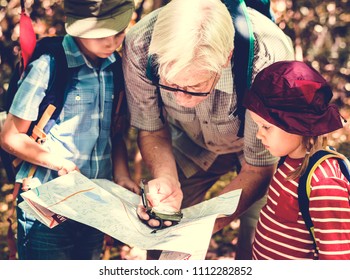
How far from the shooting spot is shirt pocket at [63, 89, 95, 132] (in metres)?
2.55

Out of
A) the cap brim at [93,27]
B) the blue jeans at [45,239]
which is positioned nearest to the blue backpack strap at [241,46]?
the cap brim at [93,27]

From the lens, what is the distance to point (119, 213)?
2.31 metres

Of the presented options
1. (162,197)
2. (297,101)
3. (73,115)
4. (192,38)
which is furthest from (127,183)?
(297,101)

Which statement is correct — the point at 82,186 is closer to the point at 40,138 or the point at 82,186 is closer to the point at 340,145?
the point at 40,138

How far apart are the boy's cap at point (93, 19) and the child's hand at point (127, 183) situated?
0.73 m

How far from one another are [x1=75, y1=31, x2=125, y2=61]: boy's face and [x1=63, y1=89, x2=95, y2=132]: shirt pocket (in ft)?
0.55

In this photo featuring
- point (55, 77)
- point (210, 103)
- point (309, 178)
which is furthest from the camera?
point (210, 103)

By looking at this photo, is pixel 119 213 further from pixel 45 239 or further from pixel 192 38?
pixel 192 38

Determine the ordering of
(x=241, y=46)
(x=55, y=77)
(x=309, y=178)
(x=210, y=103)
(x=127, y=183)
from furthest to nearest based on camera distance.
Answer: (x=127, y=183)
(x=210, y=103)
(x=55, y=77)
(x=241, y=46)
(x=309, y=178)

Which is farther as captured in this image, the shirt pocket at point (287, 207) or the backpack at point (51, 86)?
the backpack at point (51, 86)

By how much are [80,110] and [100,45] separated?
30 cm

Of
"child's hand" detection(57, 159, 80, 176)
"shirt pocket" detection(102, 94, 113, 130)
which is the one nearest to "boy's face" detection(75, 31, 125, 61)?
"shirt pocket" detection(102, 94, 113, 130)

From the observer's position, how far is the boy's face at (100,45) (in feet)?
8.22

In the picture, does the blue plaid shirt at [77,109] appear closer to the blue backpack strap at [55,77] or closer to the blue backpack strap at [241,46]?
the blue backpack strap at [55,77]
